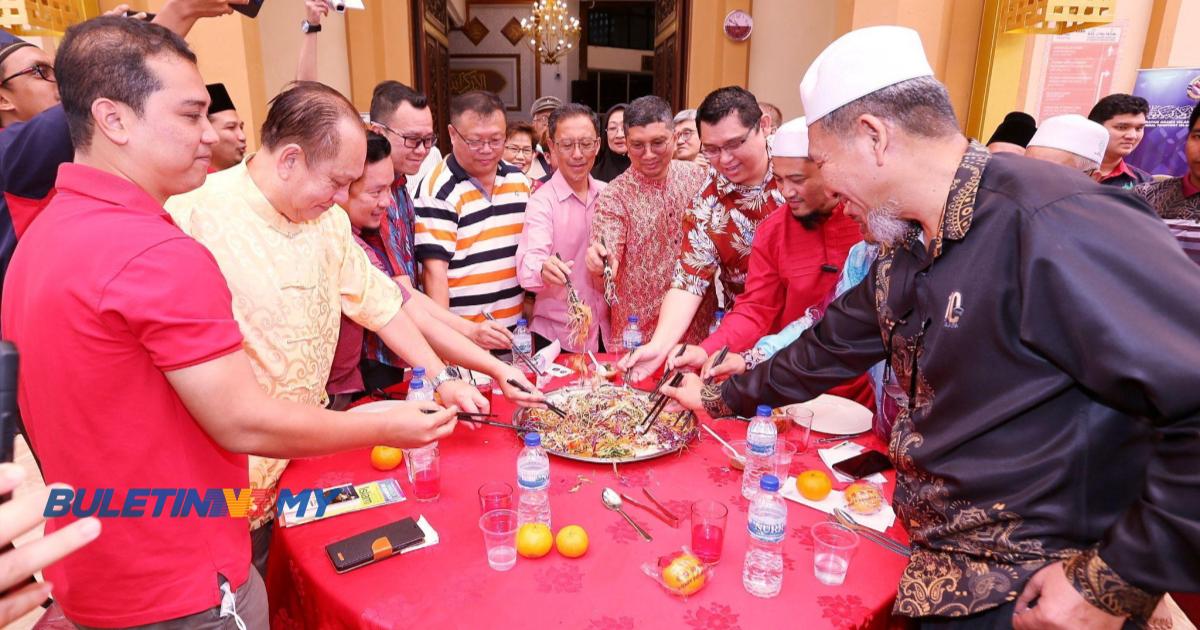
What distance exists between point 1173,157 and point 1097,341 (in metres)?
6.46

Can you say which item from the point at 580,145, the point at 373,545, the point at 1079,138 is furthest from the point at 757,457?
the point at 1079,138

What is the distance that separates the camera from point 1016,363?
1.15 metres

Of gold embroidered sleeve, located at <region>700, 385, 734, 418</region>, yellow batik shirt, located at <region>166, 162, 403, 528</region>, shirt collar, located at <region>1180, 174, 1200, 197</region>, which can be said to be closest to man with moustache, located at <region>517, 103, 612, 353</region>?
gold embroidered sleeve, located at <region>700, 385, 734, 418</region>

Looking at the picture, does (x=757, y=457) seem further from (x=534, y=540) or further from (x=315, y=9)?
(x=315, y=9)

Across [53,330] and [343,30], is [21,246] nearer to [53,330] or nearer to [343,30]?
[53,330]

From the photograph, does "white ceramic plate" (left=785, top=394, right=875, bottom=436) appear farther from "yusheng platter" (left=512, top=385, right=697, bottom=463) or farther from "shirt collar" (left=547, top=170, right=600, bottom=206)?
"shirt collar" (left=547, top=170, right=600, bottom=206)

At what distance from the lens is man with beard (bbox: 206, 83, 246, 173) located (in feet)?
9.55

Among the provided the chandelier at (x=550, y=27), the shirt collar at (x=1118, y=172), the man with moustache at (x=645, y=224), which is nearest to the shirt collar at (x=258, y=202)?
the man with moustache at (x=645, y=224)

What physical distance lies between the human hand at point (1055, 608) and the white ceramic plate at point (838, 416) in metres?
0.90

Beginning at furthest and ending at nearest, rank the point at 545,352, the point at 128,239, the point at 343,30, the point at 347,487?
the point at 343,30, the point at 545,352, the point at 347,487, the point at 128,239

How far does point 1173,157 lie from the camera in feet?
18.4

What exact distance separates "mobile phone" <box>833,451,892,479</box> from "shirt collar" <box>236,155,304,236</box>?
68.6 inches

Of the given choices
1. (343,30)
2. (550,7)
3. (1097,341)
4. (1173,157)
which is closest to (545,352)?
(1097,341)

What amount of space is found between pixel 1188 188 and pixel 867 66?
430 cm
